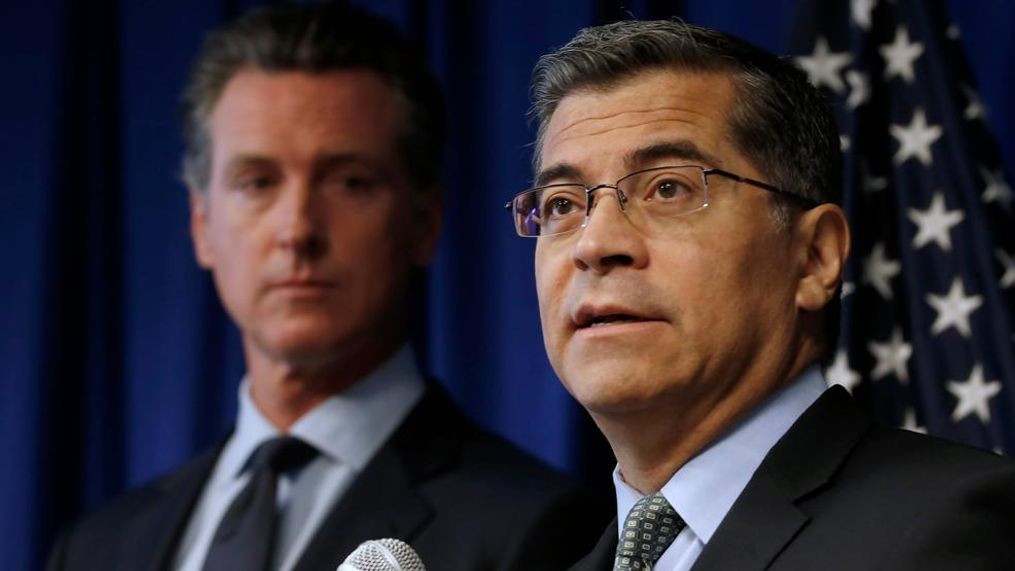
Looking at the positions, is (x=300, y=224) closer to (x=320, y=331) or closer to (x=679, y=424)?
(x=320, y=331)

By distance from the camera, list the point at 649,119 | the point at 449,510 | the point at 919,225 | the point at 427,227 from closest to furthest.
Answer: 1. the point at 649,119
2. the point at 449,510
3. the point at 919,225
4. the point at 427,227

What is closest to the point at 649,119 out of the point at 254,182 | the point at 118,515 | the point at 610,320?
the point at 610,320

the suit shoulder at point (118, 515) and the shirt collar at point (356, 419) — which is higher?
the shirt collar at point (356, 419)

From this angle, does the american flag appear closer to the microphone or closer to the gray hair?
the gray hair

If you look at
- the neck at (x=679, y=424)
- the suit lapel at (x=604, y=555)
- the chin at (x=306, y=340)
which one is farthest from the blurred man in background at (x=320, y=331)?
the neck at (x=679, y=424)

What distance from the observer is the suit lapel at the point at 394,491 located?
2.48 meters

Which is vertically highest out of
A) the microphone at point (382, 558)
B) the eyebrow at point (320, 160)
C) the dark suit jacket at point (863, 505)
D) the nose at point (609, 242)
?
the eyebrow at point (320, 160)

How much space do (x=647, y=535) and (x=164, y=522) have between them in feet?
4.30

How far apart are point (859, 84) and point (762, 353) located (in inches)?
37.3

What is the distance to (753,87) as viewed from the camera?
202cm

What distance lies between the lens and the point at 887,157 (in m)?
2.71

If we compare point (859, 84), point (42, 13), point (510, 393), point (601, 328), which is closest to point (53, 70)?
point (42, 13)

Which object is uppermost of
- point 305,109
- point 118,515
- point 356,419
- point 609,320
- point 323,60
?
point 323,60

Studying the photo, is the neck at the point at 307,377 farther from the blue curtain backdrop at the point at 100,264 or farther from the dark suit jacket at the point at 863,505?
the dark suit jacket at the point at 863,505
